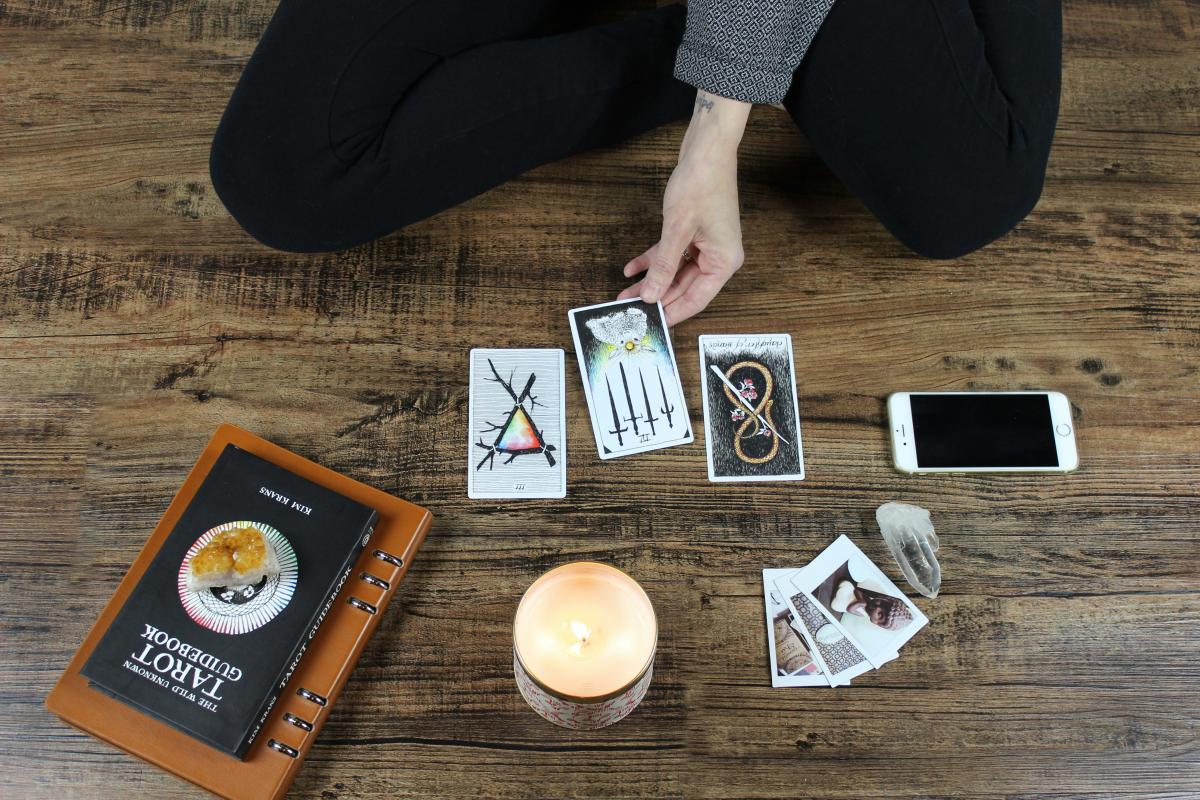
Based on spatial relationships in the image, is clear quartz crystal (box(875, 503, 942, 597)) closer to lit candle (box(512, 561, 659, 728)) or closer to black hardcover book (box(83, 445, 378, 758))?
lit candle (box(512, 561, 659, 728))

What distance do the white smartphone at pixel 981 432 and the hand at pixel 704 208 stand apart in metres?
0.32

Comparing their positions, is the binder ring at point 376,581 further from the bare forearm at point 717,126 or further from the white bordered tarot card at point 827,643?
the bare forearm at point 717,126

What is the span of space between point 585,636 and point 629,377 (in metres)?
0.38

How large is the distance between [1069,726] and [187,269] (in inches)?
53.5

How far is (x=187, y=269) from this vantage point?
1.19 metres

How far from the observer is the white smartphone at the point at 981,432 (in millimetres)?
1146

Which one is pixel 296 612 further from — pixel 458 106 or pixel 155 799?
pixel 458 106

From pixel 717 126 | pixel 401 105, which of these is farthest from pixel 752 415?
pixel 401 105

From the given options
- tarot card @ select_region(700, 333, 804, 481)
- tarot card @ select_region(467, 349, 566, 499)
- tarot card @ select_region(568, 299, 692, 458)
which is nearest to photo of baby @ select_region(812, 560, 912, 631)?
tarot card @ select_region(700, 333, 804, 481)

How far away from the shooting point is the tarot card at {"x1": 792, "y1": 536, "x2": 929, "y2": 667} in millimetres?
1077

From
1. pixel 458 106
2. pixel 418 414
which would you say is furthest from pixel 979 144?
pixel 418 414

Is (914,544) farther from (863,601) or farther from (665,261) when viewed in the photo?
(665,261)

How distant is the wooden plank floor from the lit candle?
0.15 m

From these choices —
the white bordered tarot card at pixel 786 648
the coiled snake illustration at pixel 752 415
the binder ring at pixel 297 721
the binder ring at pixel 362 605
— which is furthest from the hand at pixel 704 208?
the binder ring at pixel 297 721
